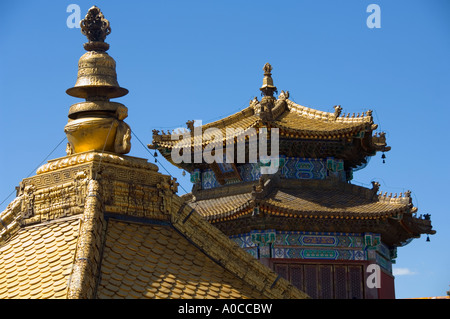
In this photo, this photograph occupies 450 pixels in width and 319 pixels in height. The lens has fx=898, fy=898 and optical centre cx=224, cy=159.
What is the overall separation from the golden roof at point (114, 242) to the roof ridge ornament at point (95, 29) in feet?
4.38

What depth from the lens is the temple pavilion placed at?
1022 inches

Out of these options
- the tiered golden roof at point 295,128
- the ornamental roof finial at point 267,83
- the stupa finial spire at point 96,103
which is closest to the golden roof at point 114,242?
Answer: the stupa finial spire at point 96,103

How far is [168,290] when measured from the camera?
777cm

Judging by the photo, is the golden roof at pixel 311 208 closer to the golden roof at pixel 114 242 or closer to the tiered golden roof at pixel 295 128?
the tiered golden roof at pixel 295 128

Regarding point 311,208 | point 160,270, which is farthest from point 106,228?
point 311,208

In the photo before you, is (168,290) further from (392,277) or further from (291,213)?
(392,277)

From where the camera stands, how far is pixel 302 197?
27062mm

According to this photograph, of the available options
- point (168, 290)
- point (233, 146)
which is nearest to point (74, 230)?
point (168, 290)

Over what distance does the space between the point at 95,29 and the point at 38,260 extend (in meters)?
2.56

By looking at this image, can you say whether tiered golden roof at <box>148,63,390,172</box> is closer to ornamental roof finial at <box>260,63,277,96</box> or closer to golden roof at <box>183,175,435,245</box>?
ornamental roof finial at <box>260,63,277,96</box>

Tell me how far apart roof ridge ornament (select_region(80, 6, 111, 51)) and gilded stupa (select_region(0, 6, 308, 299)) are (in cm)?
1

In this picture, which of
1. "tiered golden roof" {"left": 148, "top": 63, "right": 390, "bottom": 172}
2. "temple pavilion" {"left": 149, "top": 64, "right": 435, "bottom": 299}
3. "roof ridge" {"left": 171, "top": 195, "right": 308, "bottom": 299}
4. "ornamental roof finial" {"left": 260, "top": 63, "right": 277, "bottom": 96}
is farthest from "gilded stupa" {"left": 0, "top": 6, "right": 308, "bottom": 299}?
→ "ornamental roof finial" {"left": 260, "top": 63, "right": 277, "bottom": 96}

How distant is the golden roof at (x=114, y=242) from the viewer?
300 inches
